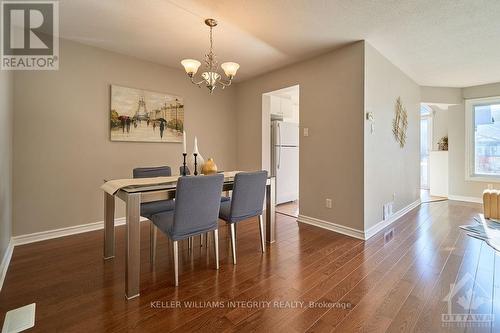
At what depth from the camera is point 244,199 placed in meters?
2.38

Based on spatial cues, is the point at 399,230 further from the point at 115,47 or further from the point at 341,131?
the point at 115,47

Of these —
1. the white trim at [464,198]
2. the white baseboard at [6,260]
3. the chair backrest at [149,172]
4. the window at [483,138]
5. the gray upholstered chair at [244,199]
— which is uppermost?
the window at [483,138]

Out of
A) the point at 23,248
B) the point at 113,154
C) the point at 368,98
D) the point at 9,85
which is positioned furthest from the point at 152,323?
the point at 368,98

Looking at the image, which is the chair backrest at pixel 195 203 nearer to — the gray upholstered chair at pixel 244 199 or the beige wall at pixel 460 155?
the gray upholstered chair at pixel 244 199

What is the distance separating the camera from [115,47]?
125 inches

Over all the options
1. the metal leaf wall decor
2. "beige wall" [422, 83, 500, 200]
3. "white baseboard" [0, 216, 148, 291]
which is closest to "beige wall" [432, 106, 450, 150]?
"beige wall" [422, 83, 500, 200]

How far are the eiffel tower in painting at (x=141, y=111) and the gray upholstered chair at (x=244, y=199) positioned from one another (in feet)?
6.64

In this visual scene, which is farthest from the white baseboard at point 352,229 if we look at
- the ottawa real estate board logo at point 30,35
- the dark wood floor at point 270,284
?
the ottawa real estate board logo at point 30,35

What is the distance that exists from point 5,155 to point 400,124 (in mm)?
5124

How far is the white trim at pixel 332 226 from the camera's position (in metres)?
2.98

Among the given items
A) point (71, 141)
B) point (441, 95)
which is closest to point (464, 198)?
point (441, 95)

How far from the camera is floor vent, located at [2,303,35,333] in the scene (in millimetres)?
1421

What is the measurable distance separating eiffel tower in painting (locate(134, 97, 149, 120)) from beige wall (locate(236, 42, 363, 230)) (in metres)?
2.20

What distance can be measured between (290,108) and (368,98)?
261cm
